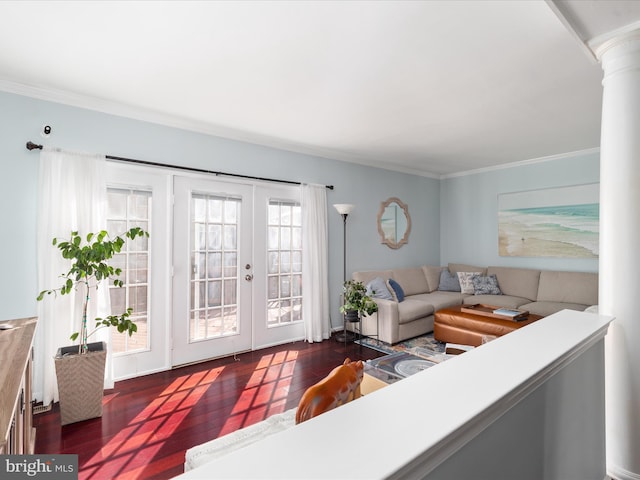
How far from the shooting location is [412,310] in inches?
174

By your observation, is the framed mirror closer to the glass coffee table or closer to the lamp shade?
the lamp shade

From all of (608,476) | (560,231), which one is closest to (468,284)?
(560,231)

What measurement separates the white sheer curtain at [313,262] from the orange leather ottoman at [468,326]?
60.9 inches

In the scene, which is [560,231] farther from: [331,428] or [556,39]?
[331,428]

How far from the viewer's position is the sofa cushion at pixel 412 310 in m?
4.31

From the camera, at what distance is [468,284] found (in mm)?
5406

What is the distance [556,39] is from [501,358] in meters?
2.08

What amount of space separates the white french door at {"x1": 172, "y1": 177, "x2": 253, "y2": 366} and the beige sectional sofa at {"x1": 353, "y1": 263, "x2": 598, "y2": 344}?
1.70m

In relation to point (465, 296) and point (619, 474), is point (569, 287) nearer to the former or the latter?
point (465, 296)

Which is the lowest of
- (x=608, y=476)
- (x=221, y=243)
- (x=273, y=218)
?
(x=608, y=476)

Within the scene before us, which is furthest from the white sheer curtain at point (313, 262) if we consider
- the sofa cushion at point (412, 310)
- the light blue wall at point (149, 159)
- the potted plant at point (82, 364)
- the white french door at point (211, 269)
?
the potted plant at point (82, 364)

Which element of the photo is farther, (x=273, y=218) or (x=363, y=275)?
(x=363, y=275)

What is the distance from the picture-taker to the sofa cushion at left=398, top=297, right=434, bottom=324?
431 centimetres

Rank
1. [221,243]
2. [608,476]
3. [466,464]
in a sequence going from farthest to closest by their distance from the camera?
[221,243], [608,476], [466,464]
